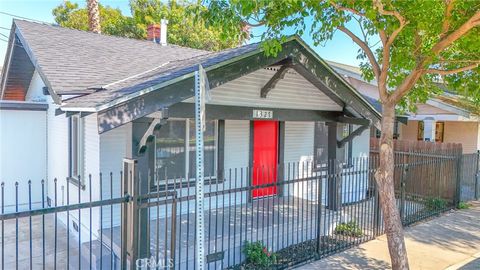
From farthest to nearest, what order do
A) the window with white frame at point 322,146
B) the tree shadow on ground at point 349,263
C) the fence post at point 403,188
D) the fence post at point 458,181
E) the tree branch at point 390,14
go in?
the window with white frame at point 322,146, the fence post at point 458,181, the fence post at point 403,188, the tree shadow on ground at point 349,263, the tree branch at point 390,14

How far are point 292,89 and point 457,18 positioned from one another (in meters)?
3.80

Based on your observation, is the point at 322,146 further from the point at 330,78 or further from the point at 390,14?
the point at 390,14

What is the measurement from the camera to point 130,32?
24.4m

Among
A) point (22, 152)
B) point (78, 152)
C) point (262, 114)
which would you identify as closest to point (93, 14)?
point (22, 152)

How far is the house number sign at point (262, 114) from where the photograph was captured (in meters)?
7.73

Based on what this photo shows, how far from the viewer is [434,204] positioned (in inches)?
394

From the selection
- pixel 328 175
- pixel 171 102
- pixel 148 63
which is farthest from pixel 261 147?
pixel 171 102

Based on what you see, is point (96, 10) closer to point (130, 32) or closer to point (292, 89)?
point (130, 32)

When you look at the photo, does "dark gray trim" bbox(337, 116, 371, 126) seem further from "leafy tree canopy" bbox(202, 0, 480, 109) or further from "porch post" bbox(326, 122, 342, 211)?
"leafy tree canopy" bbox(202, 0, 480, 109)

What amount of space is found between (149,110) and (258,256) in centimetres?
308

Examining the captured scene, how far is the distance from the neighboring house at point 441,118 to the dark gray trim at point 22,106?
10.1m

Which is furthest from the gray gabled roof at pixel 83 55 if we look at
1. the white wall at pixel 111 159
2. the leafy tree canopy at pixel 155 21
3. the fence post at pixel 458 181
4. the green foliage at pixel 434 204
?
the leafy tree canopy at pixel 155 21

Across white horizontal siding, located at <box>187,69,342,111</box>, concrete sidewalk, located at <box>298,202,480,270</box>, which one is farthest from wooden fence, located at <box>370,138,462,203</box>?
white horizontal siding, located at <box>187,69,342,111</box>

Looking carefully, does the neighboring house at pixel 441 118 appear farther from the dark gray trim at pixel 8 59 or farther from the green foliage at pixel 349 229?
the dark gray trim at pixel 8 59
